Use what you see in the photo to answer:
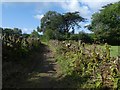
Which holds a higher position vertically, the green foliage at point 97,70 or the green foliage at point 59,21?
the green foliage at point 59,21

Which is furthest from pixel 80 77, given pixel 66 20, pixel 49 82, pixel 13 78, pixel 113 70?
pixel 66 20

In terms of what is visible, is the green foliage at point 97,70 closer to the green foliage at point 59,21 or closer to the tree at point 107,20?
the tree at point 107,20

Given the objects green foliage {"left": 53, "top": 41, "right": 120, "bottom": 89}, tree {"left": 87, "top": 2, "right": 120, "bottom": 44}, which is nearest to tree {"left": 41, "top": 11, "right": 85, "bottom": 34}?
tree {"left": 87, "top": 2, "right": 120, "bottom": 44}

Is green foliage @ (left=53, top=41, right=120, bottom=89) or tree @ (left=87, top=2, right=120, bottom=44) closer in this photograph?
green foliage @ (left=53, top=41, right=120, bottom=89)

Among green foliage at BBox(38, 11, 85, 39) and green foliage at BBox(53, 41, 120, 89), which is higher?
green foliage at BBox(38, 11, 85, 39)

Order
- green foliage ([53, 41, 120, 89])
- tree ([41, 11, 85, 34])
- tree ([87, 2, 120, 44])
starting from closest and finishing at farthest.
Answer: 1. green foliage ([53, 41, 120, 89])
2. tree ([87, 2, 120, 44])
3. tree ([41, 11, 85, 34])

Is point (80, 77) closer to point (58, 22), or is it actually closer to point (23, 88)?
point (23, 88)

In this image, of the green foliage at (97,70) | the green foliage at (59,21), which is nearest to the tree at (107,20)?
the green foliage at (59,21)

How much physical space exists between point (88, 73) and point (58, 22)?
69.7 m

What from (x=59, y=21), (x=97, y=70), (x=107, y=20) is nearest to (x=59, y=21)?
(x=59, y=21)

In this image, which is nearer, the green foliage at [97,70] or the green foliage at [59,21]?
the green foliage at [97,70]

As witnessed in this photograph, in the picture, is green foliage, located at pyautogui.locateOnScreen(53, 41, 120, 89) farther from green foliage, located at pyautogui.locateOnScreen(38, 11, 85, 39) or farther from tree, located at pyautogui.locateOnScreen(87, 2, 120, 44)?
green foliage, located at pyautogui.locateOnScreen(38, 11, 85, 39)

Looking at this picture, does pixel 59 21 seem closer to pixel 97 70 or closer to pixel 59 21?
pixel 59 21

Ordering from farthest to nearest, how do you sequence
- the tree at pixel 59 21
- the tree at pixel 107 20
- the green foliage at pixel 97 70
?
the tree at pixel 59 21 < the tree at pixel 107 20 < the green foliage at pixel 97 70
